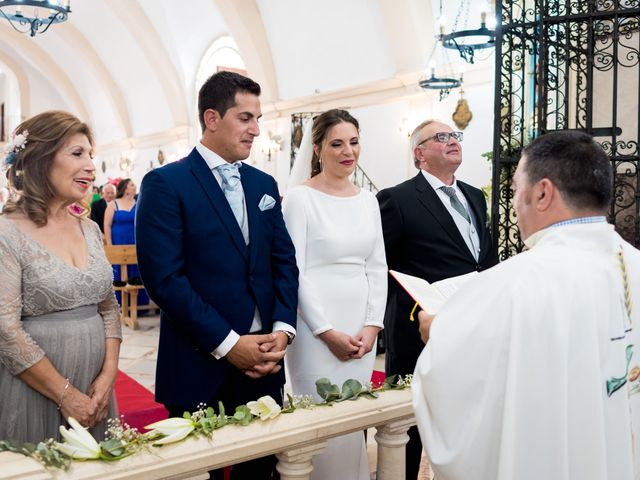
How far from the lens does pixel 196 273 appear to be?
2.51 m

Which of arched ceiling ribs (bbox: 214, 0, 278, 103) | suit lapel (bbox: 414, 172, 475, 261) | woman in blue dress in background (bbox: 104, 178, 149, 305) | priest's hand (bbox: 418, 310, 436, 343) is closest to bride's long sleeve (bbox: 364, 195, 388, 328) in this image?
suit lapel (bbox: 414, 172, 475, 261)

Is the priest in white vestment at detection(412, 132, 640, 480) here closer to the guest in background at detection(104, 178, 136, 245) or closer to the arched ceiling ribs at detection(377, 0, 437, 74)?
the guest in background at detection(104, 178, 136, 245)

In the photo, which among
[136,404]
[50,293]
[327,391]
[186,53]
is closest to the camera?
[327,391]

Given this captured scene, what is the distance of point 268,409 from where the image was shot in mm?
1903

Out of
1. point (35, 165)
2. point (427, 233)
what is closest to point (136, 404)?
point (427, 233)

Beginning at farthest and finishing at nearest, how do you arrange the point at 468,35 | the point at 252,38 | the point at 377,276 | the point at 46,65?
the point at 46,65, the point at 252,38, the point at 468,35, the point at 377,276

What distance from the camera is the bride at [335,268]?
2898 mm

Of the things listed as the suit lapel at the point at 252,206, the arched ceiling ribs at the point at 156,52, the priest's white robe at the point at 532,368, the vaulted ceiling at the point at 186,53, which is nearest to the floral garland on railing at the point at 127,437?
the priest's white robe at the point at 532,368

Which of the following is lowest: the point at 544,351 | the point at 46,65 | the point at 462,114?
the point at 544,351

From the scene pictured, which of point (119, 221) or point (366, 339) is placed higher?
point (119, 221)

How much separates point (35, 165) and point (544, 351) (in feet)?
5.95

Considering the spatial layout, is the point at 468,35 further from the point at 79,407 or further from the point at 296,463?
the point at 296,463

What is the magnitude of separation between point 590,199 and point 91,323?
1764 mm

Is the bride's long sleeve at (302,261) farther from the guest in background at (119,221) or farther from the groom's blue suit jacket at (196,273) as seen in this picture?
the guest in background at (119,221)
